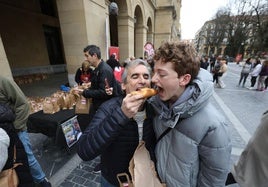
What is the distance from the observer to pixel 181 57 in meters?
1.08

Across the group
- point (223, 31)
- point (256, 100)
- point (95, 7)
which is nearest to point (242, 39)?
point (223, 31)

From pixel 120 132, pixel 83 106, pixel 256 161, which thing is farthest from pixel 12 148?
pixel 256 161

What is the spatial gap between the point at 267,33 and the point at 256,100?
120 ft

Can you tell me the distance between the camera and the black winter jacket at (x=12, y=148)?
155 centimetres

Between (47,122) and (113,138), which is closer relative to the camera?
(113,138)

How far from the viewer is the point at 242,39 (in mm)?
45188

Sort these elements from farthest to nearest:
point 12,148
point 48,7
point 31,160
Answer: point 48,7
point 31,160
point 12,148

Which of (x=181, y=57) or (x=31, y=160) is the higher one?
(x=181, y=57)

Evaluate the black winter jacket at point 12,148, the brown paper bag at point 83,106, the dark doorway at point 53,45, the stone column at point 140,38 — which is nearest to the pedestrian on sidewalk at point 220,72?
the stone column at point 140,38

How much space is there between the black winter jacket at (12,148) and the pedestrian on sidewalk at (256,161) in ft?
6.99

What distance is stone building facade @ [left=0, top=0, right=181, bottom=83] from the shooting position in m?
6.49

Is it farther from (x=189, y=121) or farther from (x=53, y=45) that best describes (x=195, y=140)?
(x=53, y=45)

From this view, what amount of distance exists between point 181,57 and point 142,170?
947 mm

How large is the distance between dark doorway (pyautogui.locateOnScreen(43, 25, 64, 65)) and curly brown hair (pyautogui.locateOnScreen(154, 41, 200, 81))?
15.4 metres
